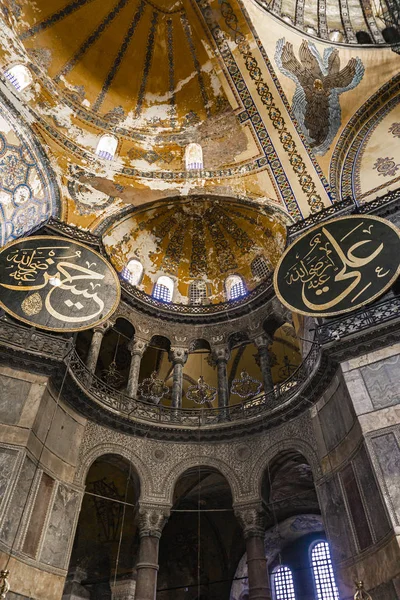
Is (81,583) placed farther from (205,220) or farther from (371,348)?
(205,220)

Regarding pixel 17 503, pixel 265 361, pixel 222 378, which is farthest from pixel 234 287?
pixel 17 503

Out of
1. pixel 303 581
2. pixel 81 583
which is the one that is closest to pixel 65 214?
pixel 81 583

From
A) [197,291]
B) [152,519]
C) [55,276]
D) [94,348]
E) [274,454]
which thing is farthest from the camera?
[197,291]

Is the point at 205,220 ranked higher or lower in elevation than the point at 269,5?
lower

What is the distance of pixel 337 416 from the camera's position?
Answer: 28.9 feet

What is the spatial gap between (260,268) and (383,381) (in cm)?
655

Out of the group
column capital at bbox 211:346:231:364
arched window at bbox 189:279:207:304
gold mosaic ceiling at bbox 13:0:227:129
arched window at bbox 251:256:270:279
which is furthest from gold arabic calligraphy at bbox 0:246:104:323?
gold mosaic ceiling at bbox 13:0:227:129

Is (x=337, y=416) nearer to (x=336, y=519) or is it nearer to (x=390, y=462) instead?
(x=390, y=462)

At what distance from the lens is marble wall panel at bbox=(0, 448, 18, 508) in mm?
7582

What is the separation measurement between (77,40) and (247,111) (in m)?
5.98

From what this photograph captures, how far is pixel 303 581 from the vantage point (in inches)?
500

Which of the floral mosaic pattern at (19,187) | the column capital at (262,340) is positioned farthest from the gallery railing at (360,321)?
the floral mosaic pattern at (19,187)

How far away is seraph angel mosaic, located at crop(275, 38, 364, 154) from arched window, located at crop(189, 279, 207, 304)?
5814 mm

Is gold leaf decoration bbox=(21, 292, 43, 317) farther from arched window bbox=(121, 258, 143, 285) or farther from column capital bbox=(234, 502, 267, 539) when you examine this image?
column capital bbox=(234, 502, 267, 539)
